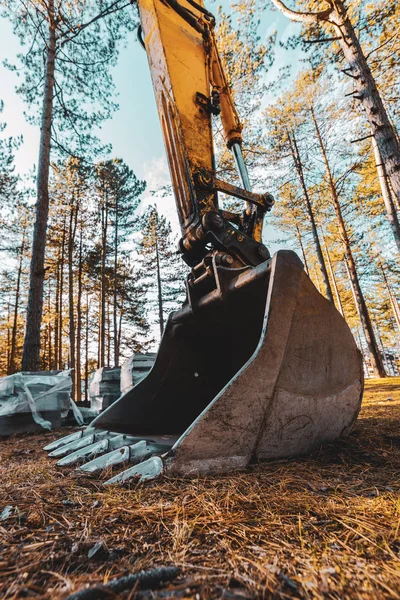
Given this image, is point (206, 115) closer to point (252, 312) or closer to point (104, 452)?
point (252, 312)

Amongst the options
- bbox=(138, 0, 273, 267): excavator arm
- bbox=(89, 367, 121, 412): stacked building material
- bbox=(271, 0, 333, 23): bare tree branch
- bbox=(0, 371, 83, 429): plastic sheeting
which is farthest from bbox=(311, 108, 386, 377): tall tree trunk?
bbox=(0, 371, 83, 429): plastic sheeting

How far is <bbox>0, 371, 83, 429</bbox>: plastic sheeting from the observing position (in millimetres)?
3914

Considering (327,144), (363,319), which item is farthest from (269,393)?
(327,144)

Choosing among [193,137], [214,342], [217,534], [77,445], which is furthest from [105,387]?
[217,534]

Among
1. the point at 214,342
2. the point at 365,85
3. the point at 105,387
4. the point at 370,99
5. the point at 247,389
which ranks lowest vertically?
the point at 105,387

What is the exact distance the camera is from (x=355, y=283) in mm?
11016

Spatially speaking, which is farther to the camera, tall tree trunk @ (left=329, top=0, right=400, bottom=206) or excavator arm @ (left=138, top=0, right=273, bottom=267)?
tall tree trunk @ (left=329, top=0, right=400, bottom=206)

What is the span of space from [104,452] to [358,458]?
1.49m

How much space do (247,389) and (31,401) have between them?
3701 mm

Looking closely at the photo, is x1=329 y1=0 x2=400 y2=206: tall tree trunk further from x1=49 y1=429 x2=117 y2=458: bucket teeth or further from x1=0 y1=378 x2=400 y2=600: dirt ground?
x1=49 y1=429 x2=117 y2=458: bucket teeth

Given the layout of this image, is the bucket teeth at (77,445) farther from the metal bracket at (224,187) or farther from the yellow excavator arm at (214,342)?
the metal bracket at (224,187)

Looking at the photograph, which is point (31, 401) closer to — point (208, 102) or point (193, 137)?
point (193, 137)

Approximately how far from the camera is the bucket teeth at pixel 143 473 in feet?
4.14

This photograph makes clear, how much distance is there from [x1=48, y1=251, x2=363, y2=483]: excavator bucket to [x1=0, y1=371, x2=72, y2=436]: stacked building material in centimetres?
191
